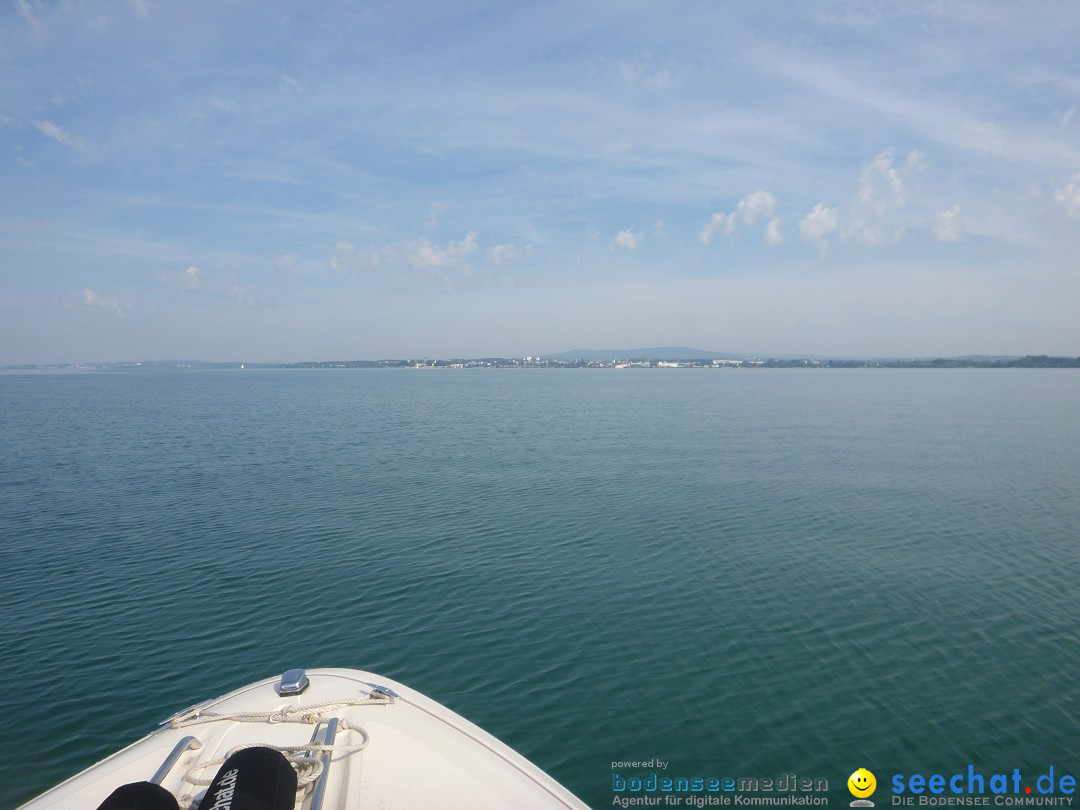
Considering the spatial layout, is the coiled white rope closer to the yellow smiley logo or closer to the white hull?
the white hull

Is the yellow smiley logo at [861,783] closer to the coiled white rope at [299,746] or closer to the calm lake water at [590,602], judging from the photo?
the calm lake water at [590,602]

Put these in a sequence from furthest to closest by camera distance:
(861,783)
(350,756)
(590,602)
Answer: (590,602) → (861,783) → (350,756)

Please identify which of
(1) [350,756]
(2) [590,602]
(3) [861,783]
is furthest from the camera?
(2) [590,602]

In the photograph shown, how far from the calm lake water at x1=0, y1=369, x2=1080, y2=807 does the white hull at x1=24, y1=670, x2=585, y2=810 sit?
13.9ft

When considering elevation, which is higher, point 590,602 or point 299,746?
point 299,746

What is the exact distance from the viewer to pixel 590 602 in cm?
1858

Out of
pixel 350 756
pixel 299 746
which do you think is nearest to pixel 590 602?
pixel 350 756

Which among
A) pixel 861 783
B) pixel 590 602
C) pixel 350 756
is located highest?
pixel 350 756

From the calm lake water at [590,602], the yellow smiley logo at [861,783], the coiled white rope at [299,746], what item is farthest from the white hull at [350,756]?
the yellow smiley logo at [861,783]

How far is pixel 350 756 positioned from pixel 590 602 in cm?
1196

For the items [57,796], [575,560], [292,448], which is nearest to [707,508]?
[575,560]

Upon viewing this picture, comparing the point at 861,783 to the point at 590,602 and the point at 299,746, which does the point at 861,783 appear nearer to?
the point at 590,602

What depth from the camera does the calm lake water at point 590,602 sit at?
1234cm

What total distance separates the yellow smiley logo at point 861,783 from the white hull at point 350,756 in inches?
257
